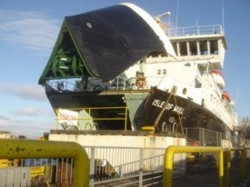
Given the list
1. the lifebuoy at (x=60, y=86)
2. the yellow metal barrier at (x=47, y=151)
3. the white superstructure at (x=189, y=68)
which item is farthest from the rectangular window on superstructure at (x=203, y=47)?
the yellow metal barrier at (x=47, y=151)

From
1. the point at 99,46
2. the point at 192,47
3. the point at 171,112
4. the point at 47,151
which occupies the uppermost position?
the point at 192,47

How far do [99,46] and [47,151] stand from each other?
14355 millimetres

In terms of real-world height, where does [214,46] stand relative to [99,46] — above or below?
above

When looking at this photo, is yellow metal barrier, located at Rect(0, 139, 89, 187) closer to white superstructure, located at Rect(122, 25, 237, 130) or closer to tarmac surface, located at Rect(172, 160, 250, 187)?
tarmac surface, located at Rect(172, 160, 250, 187)

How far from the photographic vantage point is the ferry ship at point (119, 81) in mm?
15453

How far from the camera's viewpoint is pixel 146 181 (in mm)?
8180

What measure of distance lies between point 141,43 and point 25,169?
1454 centimetres

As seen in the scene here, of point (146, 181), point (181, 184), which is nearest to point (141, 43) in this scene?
point (146, 181)

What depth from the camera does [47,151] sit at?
200 cm

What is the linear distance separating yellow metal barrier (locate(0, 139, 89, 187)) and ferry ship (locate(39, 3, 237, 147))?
37.2ft

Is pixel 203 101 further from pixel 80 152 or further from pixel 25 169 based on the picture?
pixel 80 152

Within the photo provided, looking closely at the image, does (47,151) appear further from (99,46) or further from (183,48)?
(183,48)

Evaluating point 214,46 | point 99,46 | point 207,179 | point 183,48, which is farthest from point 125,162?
point 214,46

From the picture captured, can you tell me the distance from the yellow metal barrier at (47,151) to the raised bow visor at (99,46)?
12693 millimetres
